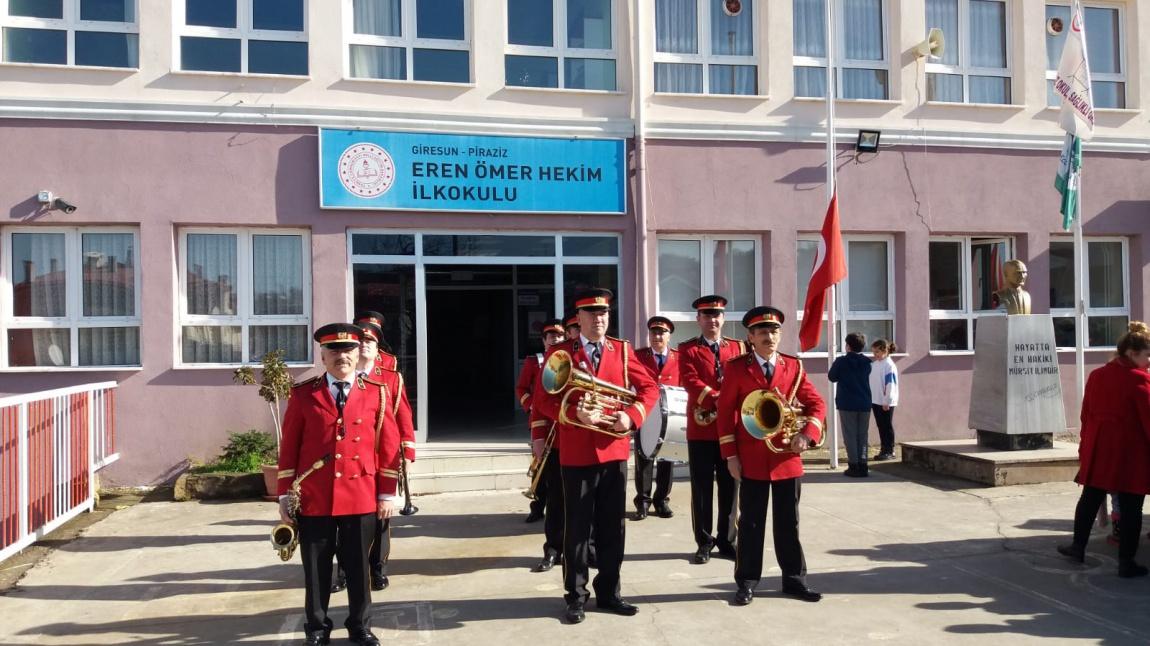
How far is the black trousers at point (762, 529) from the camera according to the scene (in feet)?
19.6

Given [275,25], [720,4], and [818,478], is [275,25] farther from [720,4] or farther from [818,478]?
[818,478]

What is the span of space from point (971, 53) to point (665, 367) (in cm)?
880

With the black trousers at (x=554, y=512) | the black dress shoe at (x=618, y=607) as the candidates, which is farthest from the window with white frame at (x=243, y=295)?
the black dress shoe at (x=618, y=607)

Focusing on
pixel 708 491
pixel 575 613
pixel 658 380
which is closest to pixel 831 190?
pixel 658 380

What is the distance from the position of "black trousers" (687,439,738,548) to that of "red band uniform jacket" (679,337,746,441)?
10 centimetres

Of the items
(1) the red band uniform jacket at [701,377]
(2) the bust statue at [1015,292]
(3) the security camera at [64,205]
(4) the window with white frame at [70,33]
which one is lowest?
A: (1) the red band uniform jacket at [701,377]

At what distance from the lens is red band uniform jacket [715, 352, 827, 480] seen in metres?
5.95

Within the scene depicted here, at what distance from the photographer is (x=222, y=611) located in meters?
6.08

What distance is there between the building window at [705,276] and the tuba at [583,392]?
258 inches

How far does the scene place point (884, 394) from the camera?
37.8 ft

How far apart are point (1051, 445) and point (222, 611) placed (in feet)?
30.5

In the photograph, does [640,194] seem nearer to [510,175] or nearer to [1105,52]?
[510,175]

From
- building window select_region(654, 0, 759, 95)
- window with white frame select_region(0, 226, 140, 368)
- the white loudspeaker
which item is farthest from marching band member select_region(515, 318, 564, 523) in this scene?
the white loudspeaker

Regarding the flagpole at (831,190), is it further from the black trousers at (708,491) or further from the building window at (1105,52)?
the building window at (1105,52)
